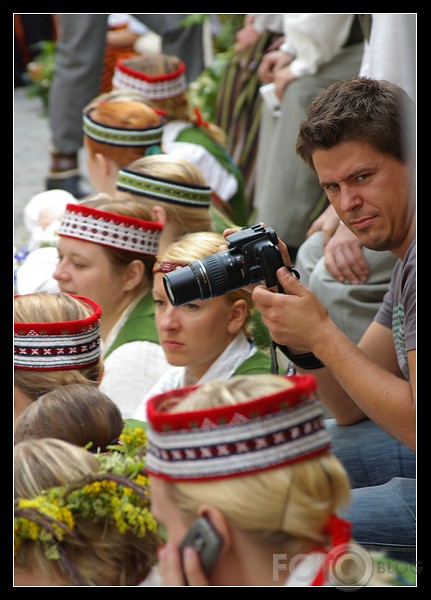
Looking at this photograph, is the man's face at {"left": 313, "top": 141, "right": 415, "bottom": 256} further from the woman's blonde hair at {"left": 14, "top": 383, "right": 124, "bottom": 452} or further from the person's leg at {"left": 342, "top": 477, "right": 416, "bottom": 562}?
the woman's blonde hair at {"left": 14, "top": 383, "right": 124, "bottom": 452}

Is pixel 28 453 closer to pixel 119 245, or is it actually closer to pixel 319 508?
pixel 319 508

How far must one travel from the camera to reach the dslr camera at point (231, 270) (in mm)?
2688

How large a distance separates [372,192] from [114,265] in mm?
1536

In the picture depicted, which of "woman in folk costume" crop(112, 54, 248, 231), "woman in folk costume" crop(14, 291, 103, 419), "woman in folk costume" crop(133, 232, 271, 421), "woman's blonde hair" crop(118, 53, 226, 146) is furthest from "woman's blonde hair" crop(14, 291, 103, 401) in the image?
"woman's blonde hair" crop(118, 53, 226, 146)

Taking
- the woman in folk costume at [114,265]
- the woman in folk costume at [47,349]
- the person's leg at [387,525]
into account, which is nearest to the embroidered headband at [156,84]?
the woman in folk costume at [114,265]

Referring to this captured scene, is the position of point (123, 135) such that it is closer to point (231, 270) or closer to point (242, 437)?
point (231, 270)

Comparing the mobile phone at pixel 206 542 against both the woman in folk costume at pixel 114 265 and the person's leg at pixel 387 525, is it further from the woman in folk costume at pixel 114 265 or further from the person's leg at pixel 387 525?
the woman in folk costume at pixel 114 265

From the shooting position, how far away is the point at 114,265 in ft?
13.3

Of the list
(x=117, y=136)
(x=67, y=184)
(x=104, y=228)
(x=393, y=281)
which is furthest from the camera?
(x=67, y=184)

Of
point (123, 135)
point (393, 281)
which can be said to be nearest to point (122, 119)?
point (123, 135)

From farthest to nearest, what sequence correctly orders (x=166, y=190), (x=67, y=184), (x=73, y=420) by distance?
(x=67, y=184) → (x=166, y=190) → (x=73, y=420)

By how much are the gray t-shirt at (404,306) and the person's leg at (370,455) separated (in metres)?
0.38

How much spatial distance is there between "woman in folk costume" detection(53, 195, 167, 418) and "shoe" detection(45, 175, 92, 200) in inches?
122
